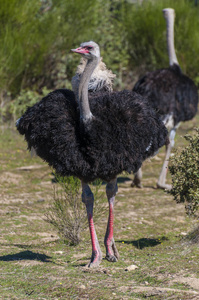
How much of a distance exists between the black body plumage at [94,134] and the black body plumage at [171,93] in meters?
3.16

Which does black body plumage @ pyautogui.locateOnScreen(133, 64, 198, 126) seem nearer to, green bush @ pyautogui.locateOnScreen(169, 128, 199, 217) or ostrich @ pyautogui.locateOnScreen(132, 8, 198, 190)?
ostrich @ pyautogui.locateOnScreen(132, 8, 198, 190)

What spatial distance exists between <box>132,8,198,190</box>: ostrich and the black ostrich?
3.13 m

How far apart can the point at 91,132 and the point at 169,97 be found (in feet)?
12.6

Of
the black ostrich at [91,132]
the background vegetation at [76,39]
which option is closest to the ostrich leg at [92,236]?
the black ostrich at [91,132]

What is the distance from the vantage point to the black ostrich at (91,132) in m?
4.36

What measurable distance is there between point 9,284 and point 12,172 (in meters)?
4.31

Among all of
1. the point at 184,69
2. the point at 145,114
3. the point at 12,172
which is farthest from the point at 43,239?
the point at 184,69

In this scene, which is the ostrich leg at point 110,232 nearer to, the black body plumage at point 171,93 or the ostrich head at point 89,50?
the ostrich head at point 89,50

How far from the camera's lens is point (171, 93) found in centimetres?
802

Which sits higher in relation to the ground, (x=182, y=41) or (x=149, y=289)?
(x=182, y=41)

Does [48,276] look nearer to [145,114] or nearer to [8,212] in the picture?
[145,114]

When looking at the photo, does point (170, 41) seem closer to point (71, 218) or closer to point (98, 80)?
point (98, 80)

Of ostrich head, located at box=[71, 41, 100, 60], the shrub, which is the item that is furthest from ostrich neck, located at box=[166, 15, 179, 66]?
ostrich head, located at box=[71, 41, 100, 60]

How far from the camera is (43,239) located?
575cm
